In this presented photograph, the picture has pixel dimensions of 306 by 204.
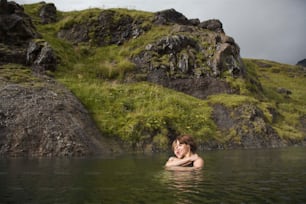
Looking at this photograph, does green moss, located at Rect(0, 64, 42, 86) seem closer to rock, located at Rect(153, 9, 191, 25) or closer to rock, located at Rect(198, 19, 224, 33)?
rock, located at Rect(153, 9, 191, 25)

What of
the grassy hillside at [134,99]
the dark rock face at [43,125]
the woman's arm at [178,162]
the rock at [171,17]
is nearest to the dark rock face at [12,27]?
the grassy hillside at [134,99]

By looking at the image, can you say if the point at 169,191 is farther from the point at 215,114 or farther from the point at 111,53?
the point at 111,53

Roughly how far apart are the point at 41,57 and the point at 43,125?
61.7 ft

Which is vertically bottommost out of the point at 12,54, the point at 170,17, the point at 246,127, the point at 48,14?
the point at 246,127

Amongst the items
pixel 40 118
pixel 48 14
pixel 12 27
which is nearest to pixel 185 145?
pixel 40 118

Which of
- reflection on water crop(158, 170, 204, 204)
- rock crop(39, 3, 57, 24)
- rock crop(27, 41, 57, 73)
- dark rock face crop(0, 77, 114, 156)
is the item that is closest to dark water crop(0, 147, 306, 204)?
reflection on water crop(158, 170, 204, 204)

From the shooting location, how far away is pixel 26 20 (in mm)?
59531

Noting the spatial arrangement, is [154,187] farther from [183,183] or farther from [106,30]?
[106,30]

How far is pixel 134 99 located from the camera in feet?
161

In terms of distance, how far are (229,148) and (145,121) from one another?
32.7 feet

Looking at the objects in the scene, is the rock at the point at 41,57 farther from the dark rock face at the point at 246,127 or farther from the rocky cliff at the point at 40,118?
the dark rock face at the point at 246,127

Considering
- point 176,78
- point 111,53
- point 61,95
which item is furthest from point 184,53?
point 61,95

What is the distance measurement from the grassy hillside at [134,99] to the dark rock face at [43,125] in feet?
11.0

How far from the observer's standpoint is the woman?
64.7 feet
